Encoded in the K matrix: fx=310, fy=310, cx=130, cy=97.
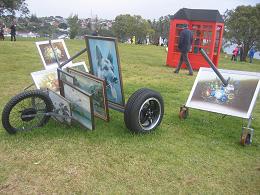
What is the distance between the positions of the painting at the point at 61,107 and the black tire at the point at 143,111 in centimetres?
97

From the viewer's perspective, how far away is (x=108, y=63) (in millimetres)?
5348

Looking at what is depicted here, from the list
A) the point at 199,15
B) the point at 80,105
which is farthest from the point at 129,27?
the point at 80,105

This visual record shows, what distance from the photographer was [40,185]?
3641 mm

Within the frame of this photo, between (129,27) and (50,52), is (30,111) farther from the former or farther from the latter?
(129,27)

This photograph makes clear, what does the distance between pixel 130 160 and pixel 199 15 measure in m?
11.0

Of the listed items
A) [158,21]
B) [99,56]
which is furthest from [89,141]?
[158,21]

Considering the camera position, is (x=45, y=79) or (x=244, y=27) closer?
(x=45, y=79)

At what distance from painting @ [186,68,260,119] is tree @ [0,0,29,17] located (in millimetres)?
30385

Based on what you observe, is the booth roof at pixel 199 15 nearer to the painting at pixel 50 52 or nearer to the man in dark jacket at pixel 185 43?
the man in dark jacket at pixel 185 43

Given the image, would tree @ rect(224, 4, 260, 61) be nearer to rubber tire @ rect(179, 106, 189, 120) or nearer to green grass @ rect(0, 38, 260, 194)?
rubber tire @ rect(179, 106, 189, 120)

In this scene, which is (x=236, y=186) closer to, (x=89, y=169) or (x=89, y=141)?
(x=89, y=169)

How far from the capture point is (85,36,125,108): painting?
202 inches

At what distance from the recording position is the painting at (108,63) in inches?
202

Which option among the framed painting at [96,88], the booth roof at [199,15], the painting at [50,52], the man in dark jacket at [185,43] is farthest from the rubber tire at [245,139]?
the booth roof at [199,15]
